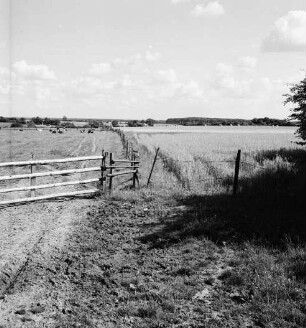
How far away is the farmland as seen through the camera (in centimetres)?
539

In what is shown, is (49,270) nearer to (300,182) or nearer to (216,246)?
(216,246)

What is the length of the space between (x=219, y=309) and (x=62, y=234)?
4.93 m

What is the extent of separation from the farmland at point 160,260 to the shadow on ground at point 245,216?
0.03 meters

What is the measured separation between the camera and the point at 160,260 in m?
7.43

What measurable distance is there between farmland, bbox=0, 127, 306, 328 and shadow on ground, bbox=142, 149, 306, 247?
3 cm

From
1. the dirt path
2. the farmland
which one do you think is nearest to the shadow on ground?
the farmland

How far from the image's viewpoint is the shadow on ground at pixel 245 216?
8.72 meters

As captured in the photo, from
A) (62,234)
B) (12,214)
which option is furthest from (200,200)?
(12,214)

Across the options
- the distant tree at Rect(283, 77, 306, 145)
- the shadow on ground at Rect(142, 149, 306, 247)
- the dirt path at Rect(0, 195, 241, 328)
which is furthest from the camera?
the distant tree at Rect(283, 77, 306, 145)

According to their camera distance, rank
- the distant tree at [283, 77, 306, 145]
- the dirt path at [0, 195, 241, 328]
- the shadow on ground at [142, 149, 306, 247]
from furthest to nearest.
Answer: the distant tree at [283, 77, 306, 145] < the shadow on ground at [142, 149, 306, 247] < the dirt path at [0, 195, 241, 328]

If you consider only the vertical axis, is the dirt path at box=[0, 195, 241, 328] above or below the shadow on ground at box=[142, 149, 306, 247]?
below

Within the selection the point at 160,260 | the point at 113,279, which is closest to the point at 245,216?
the point at 160,260

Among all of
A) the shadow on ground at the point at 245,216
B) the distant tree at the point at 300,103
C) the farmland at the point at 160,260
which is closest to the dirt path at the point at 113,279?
the farmland at the point at 160,260

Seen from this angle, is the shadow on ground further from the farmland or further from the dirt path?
the dirt path
